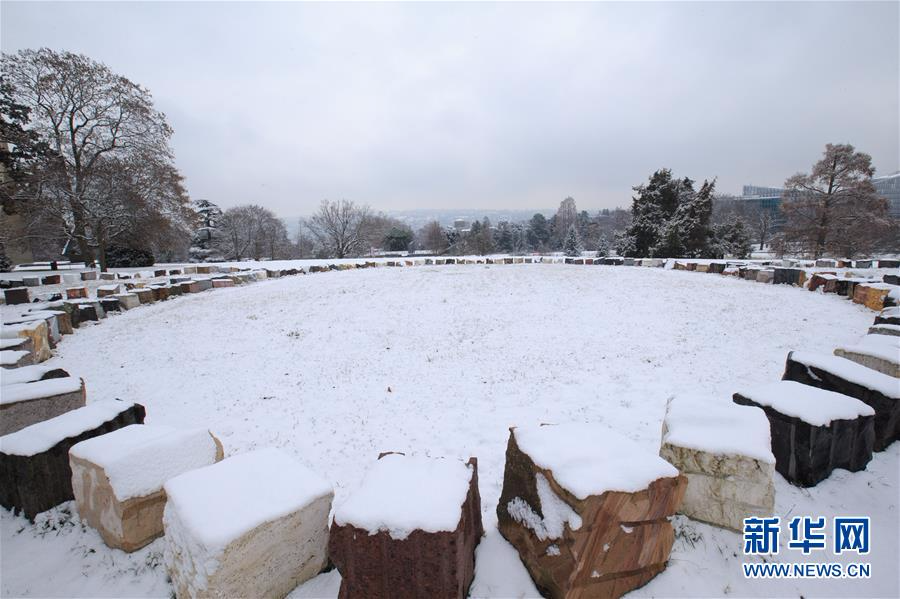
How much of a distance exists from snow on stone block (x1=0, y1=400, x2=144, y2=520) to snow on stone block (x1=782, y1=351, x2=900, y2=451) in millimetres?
7654

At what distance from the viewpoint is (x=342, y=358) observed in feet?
26.3

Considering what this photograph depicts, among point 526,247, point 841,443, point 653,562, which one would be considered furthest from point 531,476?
point 526,247

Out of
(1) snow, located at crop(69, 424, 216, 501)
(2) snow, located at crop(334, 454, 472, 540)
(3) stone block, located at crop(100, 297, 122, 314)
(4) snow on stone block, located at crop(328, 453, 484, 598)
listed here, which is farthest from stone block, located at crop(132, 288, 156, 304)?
(4) snow on stone block, located at crop(328, 453, 484, 598)

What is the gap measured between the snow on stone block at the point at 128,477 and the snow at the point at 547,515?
106 inches

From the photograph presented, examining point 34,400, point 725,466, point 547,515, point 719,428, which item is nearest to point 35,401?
point 34,400

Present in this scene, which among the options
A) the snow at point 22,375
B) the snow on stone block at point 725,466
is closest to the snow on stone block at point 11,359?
the snow at point 22,375

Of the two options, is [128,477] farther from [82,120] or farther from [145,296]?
[82,120]

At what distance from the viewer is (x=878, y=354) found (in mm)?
4863

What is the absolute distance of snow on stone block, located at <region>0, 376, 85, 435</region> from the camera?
3.90 metres

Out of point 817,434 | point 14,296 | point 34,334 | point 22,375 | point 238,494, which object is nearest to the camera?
point 238,494

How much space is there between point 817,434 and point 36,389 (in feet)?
25.9

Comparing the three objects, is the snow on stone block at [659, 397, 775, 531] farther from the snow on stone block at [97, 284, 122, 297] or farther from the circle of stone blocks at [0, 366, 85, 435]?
the snow on stone block at [97, 284, 122, 297]

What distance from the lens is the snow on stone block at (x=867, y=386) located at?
3.97m

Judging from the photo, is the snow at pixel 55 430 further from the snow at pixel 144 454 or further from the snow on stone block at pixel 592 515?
the snow on stone block at pixel 592 515
